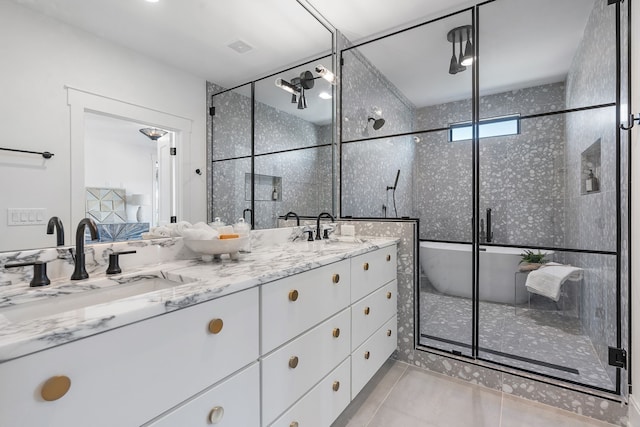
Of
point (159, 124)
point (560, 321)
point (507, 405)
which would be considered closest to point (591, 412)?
point (507, 405)

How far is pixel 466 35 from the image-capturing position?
6.80 feet

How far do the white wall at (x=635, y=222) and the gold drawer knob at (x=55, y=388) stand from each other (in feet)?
7.19

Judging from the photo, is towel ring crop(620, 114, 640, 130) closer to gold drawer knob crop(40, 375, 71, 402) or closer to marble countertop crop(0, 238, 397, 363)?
marble countertop crop(0, 238, 397, 363)

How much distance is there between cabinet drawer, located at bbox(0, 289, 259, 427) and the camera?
0.50 metres

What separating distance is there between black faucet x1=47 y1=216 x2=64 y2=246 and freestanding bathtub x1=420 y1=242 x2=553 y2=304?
2.02m

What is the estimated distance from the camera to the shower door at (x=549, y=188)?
65.5 inches

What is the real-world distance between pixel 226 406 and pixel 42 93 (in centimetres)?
113

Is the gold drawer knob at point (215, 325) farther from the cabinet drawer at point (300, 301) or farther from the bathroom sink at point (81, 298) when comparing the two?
the bathroom sink at point (81, 298)

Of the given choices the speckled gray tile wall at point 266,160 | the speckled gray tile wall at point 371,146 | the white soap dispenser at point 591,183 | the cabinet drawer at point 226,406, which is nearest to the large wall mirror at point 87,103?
the speckled gray tile wall at point 266,160

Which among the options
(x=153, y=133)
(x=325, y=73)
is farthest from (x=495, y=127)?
(x=153, y=133)

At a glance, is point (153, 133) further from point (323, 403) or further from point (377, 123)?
point (377, 123)

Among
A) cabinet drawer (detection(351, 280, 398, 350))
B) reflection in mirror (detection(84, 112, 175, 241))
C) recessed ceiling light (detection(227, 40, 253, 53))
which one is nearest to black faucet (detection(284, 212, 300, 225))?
cabinet drawer (detection(351, 280, 398, 350))

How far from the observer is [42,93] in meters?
0.92

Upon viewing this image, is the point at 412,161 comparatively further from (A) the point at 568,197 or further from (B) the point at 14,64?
(B) the point at 14,64
